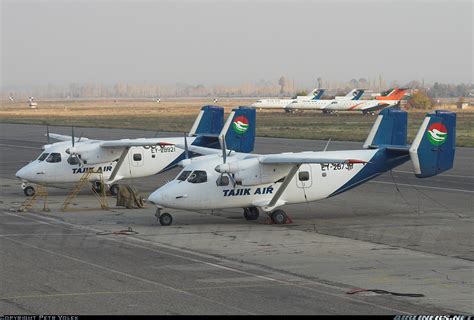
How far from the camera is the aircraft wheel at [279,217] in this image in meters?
33.7

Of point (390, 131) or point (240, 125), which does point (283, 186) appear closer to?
point (390, 131)

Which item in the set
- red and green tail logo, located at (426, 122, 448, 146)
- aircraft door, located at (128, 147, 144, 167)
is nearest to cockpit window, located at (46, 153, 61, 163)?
Result: aircraft door, located at (128, 147, 144, 167)

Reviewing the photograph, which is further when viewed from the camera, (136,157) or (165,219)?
(136,157)

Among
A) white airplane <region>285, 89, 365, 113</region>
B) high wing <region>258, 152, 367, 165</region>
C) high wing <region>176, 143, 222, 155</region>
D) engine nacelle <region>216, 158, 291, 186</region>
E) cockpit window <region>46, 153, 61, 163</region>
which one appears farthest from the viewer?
white airplane <region>285, 89, 365, 113</region>

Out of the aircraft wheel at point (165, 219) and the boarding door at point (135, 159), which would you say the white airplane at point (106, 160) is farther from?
the aircraft wheel at point (165, 219)

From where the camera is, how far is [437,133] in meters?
35.4

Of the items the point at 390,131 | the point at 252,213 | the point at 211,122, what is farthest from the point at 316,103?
the point at 252,213

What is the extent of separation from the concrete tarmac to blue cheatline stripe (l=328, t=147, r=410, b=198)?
137 cm

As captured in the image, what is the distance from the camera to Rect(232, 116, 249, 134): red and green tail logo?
4059 centimetres

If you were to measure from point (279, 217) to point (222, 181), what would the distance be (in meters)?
2.55

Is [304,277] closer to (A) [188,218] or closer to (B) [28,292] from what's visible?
(B) [28,292]

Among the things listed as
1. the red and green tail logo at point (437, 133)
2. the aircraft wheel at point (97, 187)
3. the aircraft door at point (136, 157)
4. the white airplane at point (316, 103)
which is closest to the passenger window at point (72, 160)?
the aircraft wheel at point (97, 187)

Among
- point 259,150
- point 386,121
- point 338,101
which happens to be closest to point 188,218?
point 386,121

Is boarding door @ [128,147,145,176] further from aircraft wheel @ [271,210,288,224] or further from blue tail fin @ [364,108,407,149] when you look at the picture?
blue tail fin @ [364,108,407,149]
